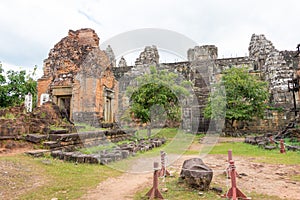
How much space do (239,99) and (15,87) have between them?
68.4 ft

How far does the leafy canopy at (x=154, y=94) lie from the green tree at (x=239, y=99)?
12.8 feet

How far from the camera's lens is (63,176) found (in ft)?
17.3

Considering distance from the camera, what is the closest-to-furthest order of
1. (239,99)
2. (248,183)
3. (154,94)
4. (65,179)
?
(65,179) < (248,183) < (154,94) < (239,99)

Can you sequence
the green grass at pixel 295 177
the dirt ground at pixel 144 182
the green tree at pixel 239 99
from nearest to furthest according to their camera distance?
the dirt ground at pixel 144 182 < the green grass at pixel 295 177 < the green tree at pixel 239 99

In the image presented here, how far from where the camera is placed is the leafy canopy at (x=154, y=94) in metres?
14.0

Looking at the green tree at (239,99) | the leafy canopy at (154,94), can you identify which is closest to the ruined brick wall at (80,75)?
the leafy canopy at (154,94)

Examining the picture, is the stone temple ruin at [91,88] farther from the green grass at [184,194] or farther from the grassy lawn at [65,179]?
the green grass at [184,194]

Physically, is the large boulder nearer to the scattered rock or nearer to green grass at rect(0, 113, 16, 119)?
the scattered rock

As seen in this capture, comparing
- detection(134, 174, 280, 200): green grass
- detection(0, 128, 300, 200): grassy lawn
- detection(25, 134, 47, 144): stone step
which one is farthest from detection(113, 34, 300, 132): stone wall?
detection(134, 174, 280, 200): green grass

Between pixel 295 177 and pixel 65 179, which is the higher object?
pixel 65 179

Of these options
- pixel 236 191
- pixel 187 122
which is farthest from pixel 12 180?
pixel 187 122

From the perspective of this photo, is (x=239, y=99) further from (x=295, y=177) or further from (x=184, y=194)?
(x=184, y=194)

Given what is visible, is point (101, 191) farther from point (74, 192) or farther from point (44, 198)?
point (44, 198)

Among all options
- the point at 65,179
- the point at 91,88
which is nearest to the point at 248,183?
the point at 65,179
